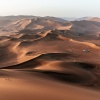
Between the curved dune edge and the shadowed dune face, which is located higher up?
the curved dune edge

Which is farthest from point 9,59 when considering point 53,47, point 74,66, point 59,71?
point 59,71

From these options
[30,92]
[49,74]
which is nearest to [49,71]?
[49,74]

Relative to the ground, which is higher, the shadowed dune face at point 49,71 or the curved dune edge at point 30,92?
the curved dune edge at point 30,92

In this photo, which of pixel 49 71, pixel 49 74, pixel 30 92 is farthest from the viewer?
pixel 49 71

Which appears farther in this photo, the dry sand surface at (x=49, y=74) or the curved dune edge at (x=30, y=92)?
the dry sand surface at (x=49, y=74)

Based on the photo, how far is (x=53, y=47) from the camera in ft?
69.8

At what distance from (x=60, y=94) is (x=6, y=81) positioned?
1.82 m

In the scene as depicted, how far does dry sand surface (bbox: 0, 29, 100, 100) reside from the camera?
6156 mm

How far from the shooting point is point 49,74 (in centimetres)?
997

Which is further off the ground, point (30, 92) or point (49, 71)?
point (30, 92)

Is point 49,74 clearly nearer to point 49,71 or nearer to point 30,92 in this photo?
point 49,71

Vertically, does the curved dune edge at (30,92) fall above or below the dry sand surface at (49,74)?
above

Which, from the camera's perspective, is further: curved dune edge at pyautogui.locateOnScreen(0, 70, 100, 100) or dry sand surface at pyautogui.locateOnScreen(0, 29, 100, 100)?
dry sand surface at pyautogui.locateOnScreen(0, 29, 100, 100)

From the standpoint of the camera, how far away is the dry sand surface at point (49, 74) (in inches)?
242
